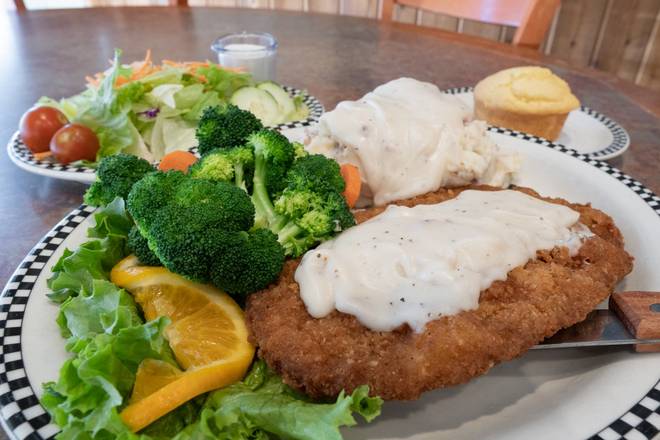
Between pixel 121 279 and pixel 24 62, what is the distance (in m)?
3.51

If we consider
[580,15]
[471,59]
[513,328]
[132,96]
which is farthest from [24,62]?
[580,15]

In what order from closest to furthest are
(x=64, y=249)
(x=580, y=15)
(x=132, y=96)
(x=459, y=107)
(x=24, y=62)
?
(x=64, y=249), (x=459, y=107), (x=132, y=96), (x=24, y=62), (x=580, y=15)

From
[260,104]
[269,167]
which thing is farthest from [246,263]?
[260,104]

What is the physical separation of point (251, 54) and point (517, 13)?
A: 7.16 ft

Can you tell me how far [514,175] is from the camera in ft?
7.45

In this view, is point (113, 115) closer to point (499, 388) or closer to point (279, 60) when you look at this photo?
point (279, 60)

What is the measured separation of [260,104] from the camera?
3.31 m

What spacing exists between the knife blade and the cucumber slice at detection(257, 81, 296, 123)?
2.24m

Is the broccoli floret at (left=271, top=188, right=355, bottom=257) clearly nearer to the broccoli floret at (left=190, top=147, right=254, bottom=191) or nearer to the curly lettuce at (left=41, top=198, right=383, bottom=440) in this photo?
the broccoli floret at (left=190, top=147, right=254, bottom=191)

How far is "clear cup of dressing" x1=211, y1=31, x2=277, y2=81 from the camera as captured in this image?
3.80 metres

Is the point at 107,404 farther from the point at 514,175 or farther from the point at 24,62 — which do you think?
the point at 24,62

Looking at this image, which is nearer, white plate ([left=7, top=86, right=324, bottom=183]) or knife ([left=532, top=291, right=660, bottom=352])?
knife ([left=532, top=291, right=660, bottom=352])

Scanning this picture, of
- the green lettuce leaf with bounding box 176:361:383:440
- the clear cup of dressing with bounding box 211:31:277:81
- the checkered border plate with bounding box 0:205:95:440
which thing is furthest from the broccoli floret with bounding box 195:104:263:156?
the clear cup of dressing with bounding box 211:31:277:81

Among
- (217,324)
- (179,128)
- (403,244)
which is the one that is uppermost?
(403,244)
